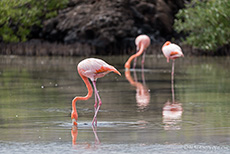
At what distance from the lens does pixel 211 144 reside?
572 centimetres

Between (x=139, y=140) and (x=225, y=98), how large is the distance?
405cm

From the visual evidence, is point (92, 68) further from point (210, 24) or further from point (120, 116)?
point (210, 24)

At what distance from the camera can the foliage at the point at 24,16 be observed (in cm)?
2625

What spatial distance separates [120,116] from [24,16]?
2010 centimetres

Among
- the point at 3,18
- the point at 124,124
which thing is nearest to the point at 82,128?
the point at 124,124

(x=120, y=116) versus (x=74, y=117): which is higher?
(x=74, y=117)

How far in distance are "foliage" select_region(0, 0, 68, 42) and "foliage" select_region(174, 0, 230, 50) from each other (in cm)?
731

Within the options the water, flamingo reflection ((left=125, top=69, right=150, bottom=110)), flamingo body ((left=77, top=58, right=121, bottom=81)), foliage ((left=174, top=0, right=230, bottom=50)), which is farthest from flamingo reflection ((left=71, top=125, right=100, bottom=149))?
foliage ((left=174, top=0, right=230, bottom=50))

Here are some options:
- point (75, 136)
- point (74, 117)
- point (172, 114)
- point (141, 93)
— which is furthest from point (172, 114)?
point (141, 93)

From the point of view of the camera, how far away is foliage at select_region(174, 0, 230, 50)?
2189 centimetres

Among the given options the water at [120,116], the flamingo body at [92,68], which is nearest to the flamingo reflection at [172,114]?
the water at [120,116]

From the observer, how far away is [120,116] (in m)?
7.69

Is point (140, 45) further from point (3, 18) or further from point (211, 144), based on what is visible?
point (211, 144)

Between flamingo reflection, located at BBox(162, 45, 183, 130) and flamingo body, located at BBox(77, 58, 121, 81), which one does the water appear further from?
flamingo body, located at BBox(77, 58, 121, 81)
